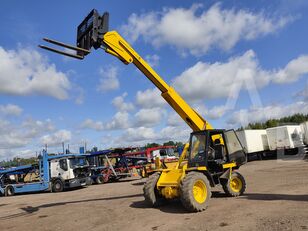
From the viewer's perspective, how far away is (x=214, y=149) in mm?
11438

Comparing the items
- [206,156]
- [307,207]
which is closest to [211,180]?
[206,156]

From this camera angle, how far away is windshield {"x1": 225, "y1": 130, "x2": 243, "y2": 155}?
460 inches

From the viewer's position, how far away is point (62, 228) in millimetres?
9359

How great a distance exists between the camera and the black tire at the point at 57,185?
2230 cm

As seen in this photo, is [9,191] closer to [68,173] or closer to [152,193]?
[68,173]

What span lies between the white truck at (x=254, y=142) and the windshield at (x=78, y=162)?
55.0ft

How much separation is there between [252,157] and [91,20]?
2970 centimetres

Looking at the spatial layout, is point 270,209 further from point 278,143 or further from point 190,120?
point 278,143

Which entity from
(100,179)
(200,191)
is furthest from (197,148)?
(100,179)

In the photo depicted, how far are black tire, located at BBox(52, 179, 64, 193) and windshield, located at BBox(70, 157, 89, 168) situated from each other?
1.41m

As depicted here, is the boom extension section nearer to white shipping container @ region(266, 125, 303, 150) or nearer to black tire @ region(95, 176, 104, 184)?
black tire @ region(95, 176, 104, 184)

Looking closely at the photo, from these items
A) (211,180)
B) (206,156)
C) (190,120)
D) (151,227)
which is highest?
(190,120)

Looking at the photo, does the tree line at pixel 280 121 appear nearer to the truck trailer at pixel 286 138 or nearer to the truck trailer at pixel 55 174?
the truck trailer at pixel 286 138

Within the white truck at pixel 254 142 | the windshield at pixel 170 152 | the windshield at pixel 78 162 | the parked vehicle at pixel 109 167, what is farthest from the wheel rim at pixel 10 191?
the white truck at pixel 254 142
